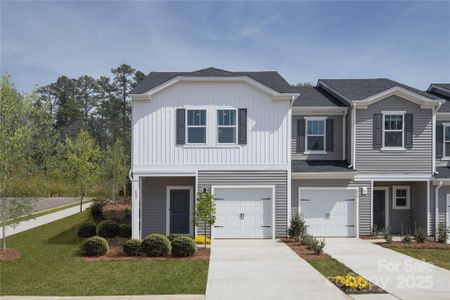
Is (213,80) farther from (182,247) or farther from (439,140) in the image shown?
(439,140)

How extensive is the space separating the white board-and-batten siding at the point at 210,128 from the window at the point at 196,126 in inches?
7.4

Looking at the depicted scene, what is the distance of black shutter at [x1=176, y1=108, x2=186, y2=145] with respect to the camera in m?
15.8

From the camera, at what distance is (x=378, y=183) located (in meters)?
18.1

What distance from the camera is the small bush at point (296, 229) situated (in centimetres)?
1576

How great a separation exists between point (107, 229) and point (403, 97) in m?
13.4

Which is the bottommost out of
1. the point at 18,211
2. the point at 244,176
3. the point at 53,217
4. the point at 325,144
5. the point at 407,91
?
the point at 53,217

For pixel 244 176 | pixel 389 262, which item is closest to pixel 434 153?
pixel 389 262

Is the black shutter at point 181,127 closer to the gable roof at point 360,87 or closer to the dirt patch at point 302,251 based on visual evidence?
the dirt patch at point 302,251

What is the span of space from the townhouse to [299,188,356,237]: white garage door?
4cm

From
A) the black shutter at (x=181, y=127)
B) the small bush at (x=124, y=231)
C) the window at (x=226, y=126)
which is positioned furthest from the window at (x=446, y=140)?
the small bush at (x=124, y=231)

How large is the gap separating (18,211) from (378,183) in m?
14.6

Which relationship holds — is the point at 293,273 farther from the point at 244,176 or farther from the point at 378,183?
the point at 378,183

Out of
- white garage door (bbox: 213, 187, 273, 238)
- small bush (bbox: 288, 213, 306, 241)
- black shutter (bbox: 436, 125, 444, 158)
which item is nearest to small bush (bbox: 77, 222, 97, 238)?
white garage door (bbox: 213, 187, 273, 238)

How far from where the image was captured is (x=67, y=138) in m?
26.8
